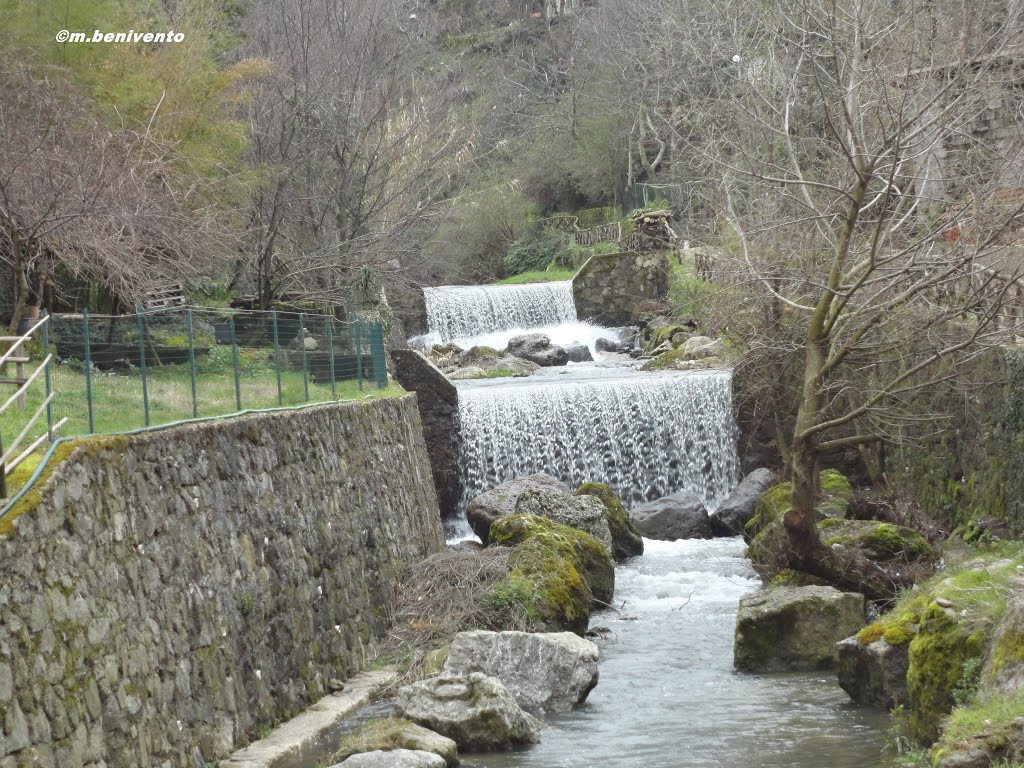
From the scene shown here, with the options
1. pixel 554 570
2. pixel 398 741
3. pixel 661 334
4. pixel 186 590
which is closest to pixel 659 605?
pixel 554 570

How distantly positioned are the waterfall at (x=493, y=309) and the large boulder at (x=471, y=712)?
2456 cm

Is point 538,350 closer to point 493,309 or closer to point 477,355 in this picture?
point 477,355

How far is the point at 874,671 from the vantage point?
9.72m

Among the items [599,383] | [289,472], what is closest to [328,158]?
[599,383]

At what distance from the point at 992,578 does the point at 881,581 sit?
4225mm

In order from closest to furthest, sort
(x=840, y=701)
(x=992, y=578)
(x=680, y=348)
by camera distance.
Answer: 1. (x=992, y=578)
2. (x=840, y=701)
3. (x=680, y=348)

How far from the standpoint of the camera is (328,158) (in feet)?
74.2

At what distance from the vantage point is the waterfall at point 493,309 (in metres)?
34.4

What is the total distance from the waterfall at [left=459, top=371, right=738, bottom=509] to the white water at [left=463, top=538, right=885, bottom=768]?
22.7ft

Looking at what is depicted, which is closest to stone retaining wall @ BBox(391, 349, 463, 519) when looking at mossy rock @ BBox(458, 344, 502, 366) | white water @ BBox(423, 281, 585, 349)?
mossy rock @ BBox(458, 344, 502, 366)

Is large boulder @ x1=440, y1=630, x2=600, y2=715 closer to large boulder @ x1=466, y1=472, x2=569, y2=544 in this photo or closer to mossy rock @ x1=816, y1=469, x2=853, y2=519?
large boulder @ x1=466, y1=472, x2=569, y2=544

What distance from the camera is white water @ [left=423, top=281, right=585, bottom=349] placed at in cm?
3425

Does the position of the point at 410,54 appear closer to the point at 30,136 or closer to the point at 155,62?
the point at 155,62

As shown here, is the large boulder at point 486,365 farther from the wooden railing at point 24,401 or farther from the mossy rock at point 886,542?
the wooden railing at point 24,401
